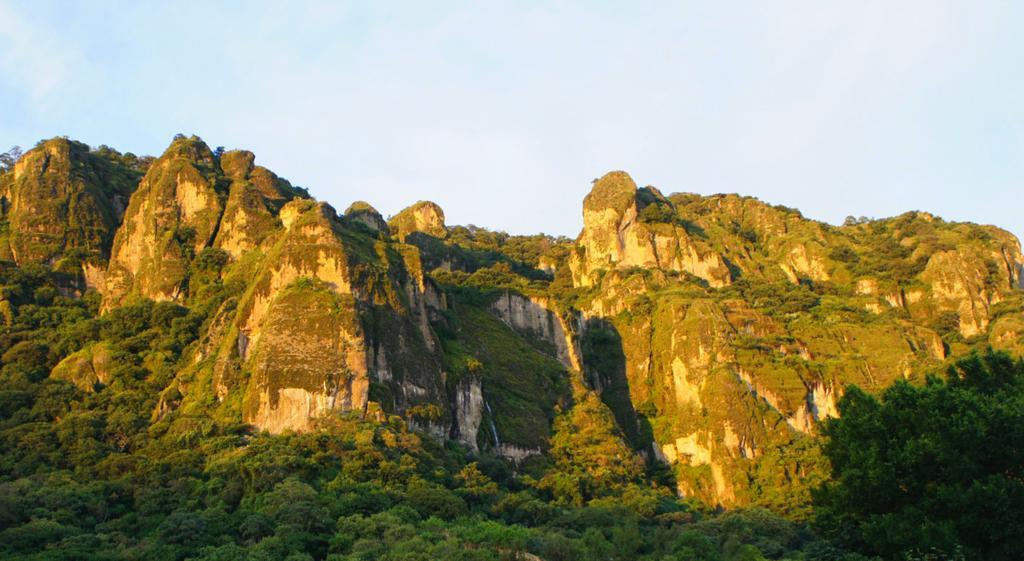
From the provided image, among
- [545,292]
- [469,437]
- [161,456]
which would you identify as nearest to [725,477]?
[469,437]

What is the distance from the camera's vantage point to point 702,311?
7462 centimetres

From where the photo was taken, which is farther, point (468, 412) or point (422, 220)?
point (422, 220)

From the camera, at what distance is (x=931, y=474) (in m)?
27.6

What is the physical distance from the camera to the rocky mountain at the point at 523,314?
5684 centimetres

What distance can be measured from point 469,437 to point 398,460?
11.7 meters

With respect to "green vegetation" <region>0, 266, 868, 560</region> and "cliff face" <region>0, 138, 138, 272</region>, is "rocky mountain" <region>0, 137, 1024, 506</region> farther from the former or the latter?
"green vegetation" <region>0, 266, 868, 560</region>

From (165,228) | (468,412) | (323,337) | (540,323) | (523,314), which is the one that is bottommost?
(468,412)

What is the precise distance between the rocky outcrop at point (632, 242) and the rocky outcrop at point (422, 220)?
64.8 feet

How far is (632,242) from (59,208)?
4581 centimetres

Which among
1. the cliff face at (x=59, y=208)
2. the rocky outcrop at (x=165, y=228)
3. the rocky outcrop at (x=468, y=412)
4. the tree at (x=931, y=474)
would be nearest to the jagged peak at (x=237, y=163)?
the rocky outcrop at (x=165, y=228)

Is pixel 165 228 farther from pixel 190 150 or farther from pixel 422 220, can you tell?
pixel 422 220

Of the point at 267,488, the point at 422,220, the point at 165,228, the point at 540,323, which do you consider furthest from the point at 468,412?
the point at 422,220

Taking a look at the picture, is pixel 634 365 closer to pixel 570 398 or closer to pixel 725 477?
pixel 570 398

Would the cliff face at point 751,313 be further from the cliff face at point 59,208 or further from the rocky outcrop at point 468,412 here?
the cliff face at point 59,208
